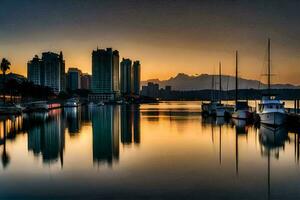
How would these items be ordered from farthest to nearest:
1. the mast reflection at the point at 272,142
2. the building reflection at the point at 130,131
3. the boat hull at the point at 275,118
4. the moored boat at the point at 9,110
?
the moored boat at the point at 9,110, the boat hull at the point at 275,118, the building reflection at the point at 130,131, the mast reflection at the point at 272,142

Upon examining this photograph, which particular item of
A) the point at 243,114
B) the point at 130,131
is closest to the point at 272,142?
the point at 130,131

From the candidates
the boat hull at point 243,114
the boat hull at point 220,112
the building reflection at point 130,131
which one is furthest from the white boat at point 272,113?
the boat hull at point 220,112

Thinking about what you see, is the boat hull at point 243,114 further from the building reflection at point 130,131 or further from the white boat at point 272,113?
the building reflection at point 130,131

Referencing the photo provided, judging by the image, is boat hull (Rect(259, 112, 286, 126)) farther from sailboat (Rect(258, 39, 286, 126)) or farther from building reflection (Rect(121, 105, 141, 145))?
building reflection (Rect(121, 105, 141, 145))

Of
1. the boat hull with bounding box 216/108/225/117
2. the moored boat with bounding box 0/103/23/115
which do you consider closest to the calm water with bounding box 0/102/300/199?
the boat hull with bounding box 216/108/225/117

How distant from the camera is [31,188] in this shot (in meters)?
17.8

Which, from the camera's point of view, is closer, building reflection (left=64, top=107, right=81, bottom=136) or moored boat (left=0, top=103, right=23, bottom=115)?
building reflection (left=64, top=107, right=81, bottom=136)

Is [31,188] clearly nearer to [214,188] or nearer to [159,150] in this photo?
[214,188]

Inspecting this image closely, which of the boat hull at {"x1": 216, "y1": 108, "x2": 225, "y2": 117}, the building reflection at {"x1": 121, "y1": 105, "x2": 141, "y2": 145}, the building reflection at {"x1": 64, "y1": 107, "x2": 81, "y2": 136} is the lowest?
the building reflection at {"x1": 121, "y1": 105, "x2": 141, "y2": 145}

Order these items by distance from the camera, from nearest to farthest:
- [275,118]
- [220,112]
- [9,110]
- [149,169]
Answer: [149,169] < [275,118] < [220,112] < [9,110]

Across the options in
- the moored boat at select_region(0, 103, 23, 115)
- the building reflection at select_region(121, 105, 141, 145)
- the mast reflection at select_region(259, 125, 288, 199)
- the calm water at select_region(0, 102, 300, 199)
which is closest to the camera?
the calm water at select_region(0, 102, 300, 199)

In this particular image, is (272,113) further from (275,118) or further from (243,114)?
(243,114)

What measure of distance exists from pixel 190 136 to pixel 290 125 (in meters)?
16.9

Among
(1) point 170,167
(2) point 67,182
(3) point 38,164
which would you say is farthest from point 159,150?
(2) point 67,182
